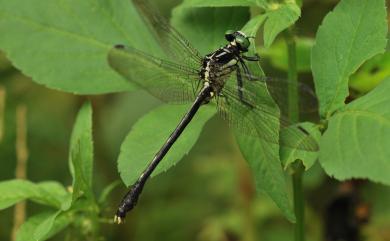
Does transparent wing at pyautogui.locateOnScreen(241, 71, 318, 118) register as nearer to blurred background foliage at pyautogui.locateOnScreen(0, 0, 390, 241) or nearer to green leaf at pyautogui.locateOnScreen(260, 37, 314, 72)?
green leaf at pyautogui.locateOnScreen(260, 37, 314, 72)

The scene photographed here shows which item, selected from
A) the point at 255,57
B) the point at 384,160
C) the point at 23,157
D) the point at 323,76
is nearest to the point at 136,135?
the point at 255,57

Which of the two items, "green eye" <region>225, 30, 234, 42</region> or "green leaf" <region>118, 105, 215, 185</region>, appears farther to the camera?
"green eye" <region>225, 30, 234, 42</region>

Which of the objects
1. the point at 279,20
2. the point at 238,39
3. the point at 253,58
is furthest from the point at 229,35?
the point at 279,20

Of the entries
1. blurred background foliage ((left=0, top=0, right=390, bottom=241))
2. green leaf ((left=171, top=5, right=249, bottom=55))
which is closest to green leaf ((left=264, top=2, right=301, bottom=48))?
green leaf ((left=171, top=5, right=249, bottom=55))

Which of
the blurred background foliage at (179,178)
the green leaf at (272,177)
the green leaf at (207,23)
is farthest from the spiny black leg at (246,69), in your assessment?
the blurred background foliage at (179,178)

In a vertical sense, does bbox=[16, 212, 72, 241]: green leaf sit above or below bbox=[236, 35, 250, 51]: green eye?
below

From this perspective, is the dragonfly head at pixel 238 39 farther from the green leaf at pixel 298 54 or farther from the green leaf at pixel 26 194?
the green leaf at pixel 26 194

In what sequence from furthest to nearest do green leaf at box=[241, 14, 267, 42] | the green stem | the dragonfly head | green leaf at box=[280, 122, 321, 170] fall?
the dragonfly head → the green stem → green leaf at box=[241, 14, 267, 42] → green leaf at box=[280, 122, 321, 170]

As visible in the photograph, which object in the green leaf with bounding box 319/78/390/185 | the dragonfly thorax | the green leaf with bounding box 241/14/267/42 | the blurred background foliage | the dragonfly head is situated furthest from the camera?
the blurred background foliage
